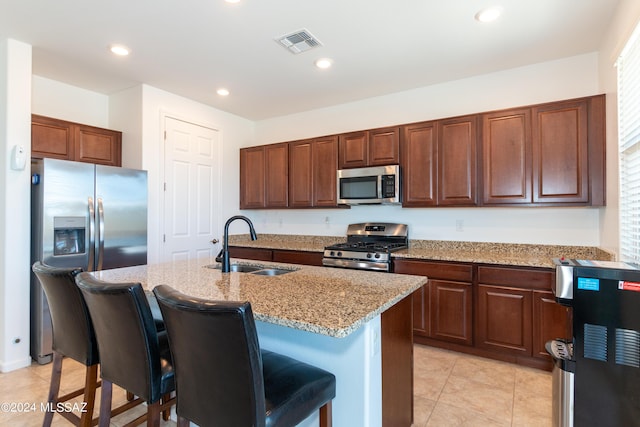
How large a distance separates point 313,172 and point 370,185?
0.82 m

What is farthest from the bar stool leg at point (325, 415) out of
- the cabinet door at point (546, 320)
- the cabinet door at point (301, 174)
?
the cabinet door at point (301, 174)

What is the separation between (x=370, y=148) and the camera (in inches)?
148

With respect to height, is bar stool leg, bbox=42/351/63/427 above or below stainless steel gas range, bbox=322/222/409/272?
below

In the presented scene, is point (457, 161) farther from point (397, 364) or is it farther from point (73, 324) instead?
point (73, 324)

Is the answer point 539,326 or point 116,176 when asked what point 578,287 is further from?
point 116,176

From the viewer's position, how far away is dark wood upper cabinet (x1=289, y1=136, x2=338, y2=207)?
4.04 m

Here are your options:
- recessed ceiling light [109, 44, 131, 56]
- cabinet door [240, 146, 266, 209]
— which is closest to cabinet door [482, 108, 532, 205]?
cabinet door [240, 146, 266, 209]

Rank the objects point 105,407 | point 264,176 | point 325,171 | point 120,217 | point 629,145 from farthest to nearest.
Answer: point 264,176, point 325,171, point 120,217, point 629,145, point 105,407

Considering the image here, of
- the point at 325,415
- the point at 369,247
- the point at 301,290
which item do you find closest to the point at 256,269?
the point at 301,290

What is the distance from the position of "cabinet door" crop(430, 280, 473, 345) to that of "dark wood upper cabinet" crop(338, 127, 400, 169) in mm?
1390

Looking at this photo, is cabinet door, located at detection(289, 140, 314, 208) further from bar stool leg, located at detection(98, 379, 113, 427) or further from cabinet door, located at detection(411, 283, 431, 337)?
bar stool leg, located at detection(98, 379, 113, 427)

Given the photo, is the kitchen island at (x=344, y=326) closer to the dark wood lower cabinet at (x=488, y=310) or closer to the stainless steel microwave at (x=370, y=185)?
the dark wood lower cabinet at (x=488, y=310)

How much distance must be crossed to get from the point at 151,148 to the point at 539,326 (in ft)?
13.5

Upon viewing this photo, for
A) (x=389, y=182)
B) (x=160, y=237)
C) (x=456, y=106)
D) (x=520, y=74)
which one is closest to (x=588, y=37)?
(x=520, y=74)
